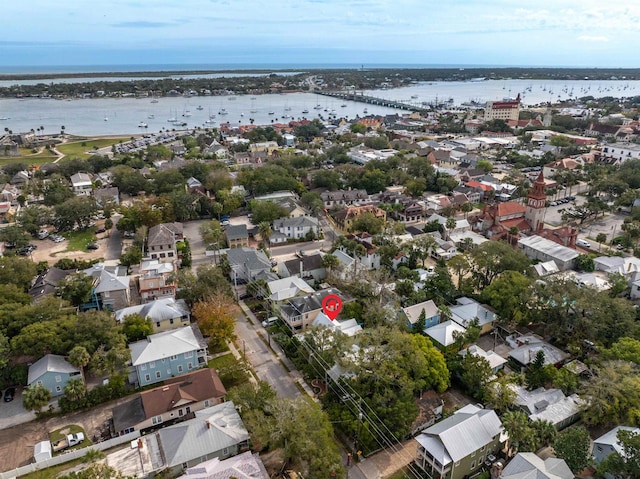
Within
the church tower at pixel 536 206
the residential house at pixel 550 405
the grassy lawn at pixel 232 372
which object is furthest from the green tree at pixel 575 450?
the church tower at pixel 536 206

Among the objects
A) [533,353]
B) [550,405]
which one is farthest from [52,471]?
[533,353]

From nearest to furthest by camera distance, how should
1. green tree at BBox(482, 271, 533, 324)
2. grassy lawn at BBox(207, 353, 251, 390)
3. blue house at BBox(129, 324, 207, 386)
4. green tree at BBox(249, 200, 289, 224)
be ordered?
blue house at BBox(129, 324, 207, 386), grassy lawn at BBox(207, 353, 251, 390), green tree at BBox(482, 271, 533, 324), green tree at BBox(249, 200, 289, 224)

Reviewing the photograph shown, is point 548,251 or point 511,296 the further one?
point 548,251

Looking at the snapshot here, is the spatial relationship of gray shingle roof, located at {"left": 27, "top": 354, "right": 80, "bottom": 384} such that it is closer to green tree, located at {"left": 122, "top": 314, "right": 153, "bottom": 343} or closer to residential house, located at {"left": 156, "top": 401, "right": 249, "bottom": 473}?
green tree, located at {"left": 122, "top": 314, "right": 153, "bottom": 343}

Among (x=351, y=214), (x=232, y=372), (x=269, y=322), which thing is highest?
(x=351, y=214)

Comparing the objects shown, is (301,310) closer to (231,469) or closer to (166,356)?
(166,356)

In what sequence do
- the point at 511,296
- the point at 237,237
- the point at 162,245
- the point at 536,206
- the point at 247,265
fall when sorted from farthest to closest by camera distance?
1. the point at 536,206
2. the point at 237,237
3. the point at 162,245
4. the point at 247,265
5. the point at 511,296

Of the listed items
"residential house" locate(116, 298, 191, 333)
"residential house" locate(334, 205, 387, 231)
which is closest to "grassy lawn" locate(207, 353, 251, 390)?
"residential house" locate(116, 298, 191, 333)
